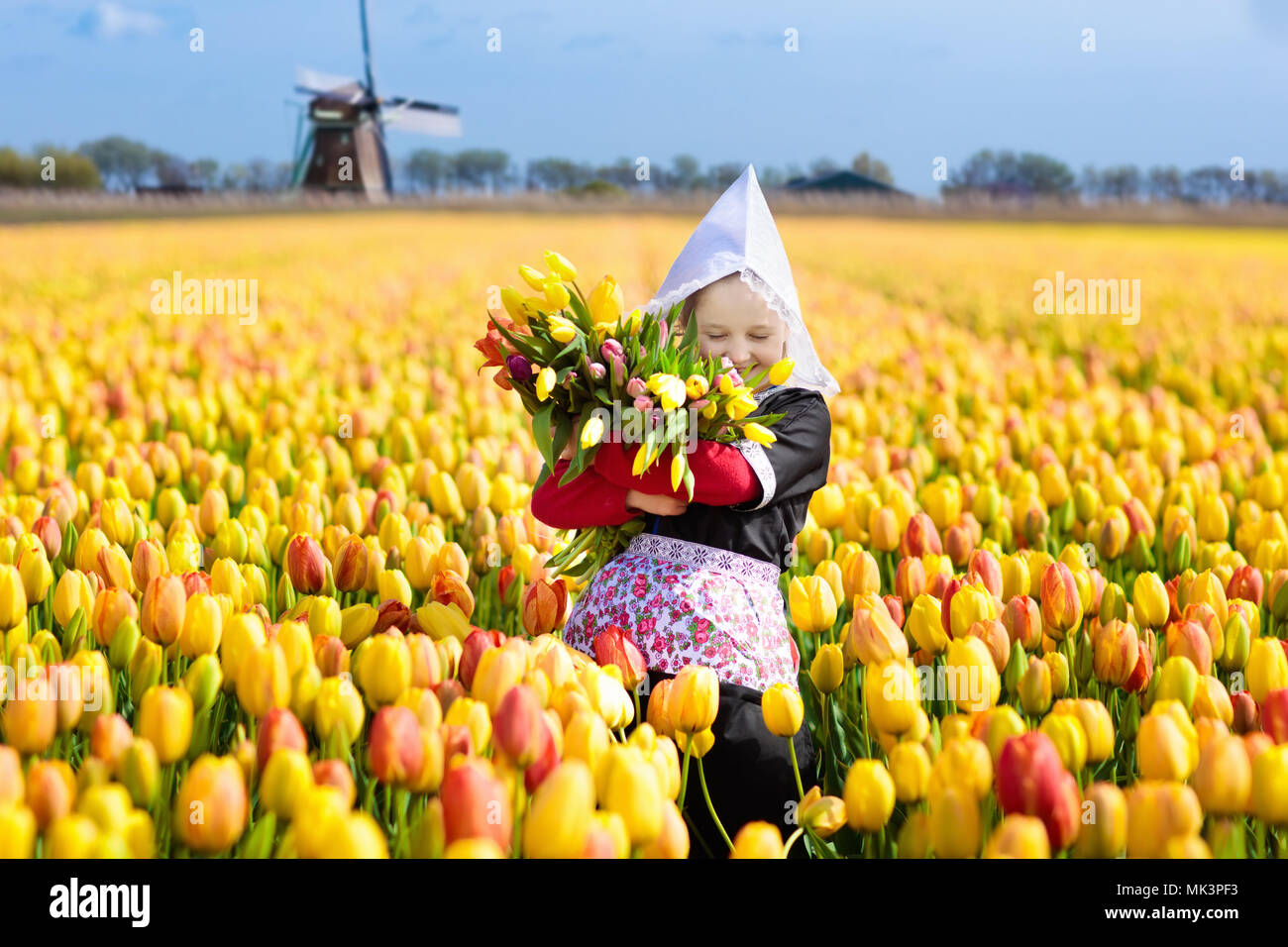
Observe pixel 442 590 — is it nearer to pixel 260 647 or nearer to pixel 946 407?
pixel 260 647

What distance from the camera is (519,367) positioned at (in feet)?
7.43

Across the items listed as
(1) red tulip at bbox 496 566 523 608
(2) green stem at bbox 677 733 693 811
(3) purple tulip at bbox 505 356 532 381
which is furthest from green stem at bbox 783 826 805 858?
(1) red tulip at bbox 496 566 523 608

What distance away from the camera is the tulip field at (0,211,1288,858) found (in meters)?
1.66

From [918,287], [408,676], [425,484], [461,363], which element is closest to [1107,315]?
[918,287]

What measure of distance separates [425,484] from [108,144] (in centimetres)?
4883

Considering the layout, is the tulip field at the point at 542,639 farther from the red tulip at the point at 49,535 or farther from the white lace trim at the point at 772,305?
the white lace trim at the point at 772,305

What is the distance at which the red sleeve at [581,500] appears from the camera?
2.54 meters

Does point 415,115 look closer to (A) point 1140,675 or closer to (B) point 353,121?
(B) point 353,121

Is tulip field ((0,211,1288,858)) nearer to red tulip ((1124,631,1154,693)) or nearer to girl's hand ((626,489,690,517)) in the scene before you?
red tulip ((1124,631,1154,693))

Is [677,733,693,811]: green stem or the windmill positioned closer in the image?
[677,733,693,811]: green stem

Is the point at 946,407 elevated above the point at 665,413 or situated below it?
below

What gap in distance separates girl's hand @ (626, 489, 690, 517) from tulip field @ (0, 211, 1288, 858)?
34 centimetres

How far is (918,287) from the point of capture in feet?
51.0
